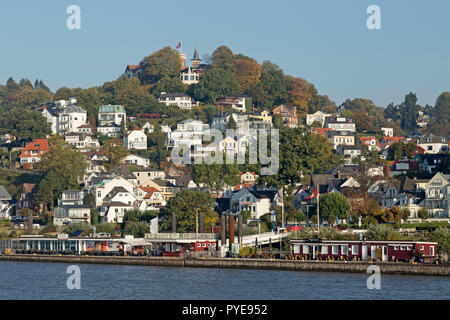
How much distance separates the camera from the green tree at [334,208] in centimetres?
8600

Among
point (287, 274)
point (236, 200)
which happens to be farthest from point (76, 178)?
point (287, 274)

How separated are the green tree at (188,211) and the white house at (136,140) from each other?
5084 centimetres

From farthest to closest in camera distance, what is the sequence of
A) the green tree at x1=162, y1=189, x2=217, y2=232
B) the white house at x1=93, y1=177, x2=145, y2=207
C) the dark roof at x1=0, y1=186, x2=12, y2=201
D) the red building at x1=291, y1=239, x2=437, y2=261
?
the dark roof at x1=0, y1=186, x2=12, y2=201
the white house at x1=93, y1=177, x2=145, y2=207
the green tree at x1=162, y1=189, x2=217, y2=232
the red building at x1=291, y1=239, x2=437, y2=261

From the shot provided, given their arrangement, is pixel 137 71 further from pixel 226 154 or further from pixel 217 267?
pixel 217 267

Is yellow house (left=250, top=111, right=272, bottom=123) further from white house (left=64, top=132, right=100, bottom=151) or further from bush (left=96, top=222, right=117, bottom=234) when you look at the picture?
bush (left=96, top=222, right=117, bottom=234)

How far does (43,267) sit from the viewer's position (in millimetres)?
76062

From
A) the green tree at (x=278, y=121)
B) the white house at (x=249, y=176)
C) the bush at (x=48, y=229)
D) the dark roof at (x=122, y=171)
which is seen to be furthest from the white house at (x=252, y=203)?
the green tree at (x=278, y=121)

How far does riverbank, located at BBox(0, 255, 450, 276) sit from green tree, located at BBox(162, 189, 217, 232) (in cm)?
1104

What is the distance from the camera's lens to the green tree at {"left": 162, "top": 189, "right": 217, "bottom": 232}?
287 feet

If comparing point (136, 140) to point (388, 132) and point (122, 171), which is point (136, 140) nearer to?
point (122, 171)

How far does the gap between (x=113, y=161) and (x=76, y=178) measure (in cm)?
1365

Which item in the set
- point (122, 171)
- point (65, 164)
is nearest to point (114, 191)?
point (122, 171)

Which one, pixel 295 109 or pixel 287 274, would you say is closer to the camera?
pixel 287 274

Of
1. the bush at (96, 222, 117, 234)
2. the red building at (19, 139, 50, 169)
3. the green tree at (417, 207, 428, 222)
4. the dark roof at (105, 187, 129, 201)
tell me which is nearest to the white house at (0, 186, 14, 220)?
the red building at (19, 139, 50, 169)
